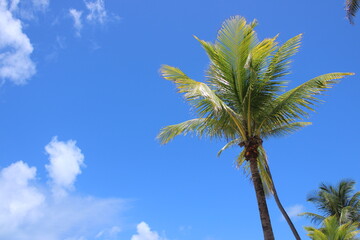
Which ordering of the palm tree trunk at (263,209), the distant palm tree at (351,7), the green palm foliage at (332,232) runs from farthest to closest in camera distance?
1. the green palm foliage at (332,232)
2. the distant palm tree at (351,7)
3. the palm tree trunk at (263,209)

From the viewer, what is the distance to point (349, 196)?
31672 mm

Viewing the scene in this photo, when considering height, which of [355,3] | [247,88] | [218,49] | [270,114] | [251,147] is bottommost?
[251,147]

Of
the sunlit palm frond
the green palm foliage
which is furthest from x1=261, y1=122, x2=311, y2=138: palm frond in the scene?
the green palm foliage

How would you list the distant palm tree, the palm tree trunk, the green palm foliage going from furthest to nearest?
the green palm foliage < the distant palm tree < the palm tree trunk

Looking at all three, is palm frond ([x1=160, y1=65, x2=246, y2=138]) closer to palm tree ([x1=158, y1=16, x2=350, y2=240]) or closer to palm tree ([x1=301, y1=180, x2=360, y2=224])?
palm tree ([x1=158, y1=16, x2=350, y2=240])

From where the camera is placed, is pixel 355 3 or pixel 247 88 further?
pixel 355 3

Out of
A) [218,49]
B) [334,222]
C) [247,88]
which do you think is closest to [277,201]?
[247,88]

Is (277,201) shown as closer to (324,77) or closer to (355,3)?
(324,77)

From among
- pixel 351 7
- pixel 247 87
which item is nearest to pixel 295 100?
pixel 247 87

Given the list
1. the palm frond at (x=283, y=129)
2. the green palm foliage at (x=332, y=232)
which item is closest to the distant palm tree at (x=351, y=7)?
the palm frond at (x=283, y=129)

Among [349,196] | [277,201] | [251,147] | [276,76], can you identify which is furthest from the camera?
[349,196]

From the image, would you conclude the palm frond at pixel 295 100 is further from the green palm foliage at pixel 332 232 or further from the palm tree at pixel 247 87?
the green palm foliage at pixel 332 232

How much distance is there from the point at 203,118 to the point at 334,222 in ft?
52.2

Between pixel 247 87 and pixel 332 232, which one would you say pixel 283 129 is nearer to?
pixel 247 87
